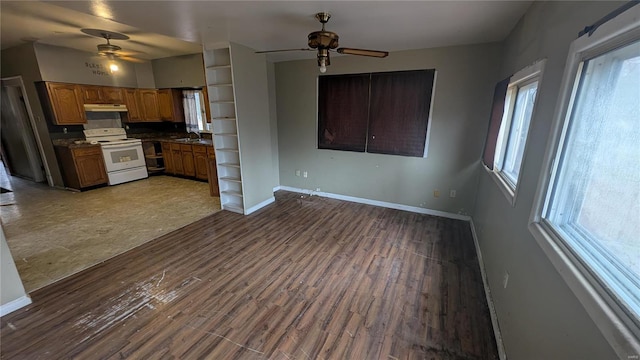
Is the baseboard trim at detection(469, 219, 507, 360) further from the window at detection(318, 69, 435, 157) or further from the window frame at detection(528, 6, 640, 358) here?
the window at detection(318, 69, 435, 157)

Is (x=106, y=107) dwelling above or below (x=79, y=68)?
below

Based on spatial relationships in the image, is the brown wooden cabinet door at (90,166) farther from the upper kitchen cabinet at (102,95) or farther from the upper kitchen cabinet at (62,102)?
the upper kitchen cabinet at (102,95)

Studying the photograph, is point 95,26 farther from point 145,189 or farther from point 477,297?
point 477,297

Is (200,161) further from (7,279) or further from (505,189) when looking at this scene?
(505,189)

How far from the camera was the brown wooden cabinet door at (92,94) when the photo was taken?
5.09m

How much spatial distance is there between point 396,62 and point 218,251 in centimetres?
365

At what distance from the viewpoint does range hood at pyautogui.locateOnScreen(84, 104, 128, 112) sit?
5.21 metres

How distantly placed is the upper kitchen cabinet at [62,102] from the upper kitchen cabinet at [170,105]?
1.43m

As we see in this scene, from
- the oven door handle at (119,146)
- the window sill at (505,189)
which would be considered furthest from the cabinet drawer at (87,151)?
the window sill at (505,189)

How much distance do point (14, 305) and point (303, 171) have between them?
3.90m

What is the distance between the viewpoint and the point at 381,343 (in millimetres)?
1805

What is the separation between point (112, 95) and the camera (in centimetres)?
549

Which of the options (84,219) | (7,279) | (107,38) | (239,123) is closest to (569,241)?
(239,123)

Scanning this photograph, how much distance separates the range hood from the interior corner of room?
4 centimetres
